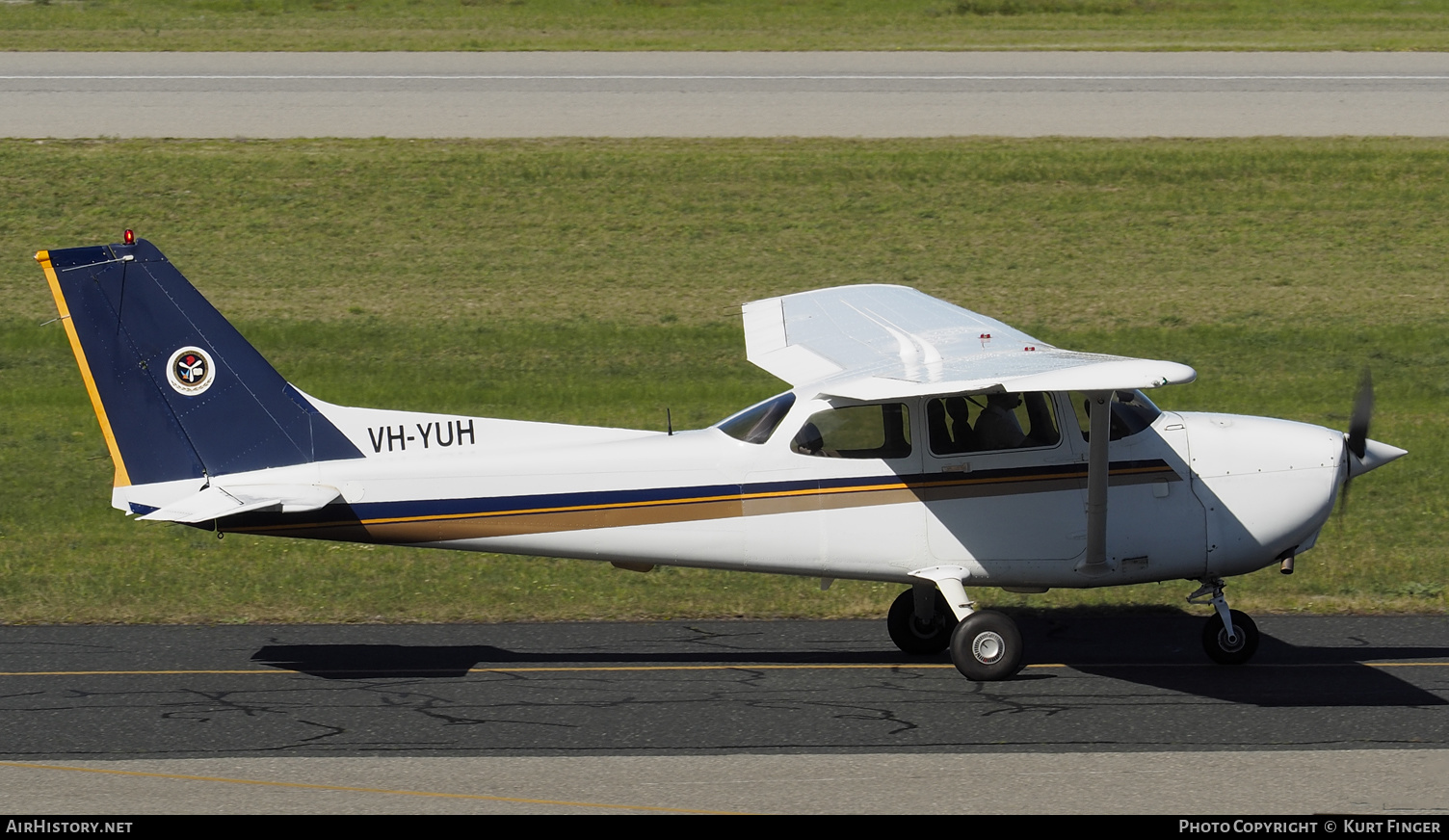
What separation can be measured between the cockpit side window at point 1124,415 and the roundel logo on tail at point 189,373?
5.61m

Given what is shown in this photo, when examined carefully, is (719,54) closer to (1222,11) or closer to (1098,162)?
(1098,162)

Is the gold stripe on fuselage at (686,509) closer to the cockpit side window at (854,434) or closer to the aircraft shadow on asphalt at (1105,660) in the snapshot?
the cockpit side window at (854,434)

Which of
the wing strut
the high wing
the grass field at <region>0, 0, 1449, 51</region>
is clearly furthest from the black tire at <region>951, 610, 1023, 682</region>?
the grass field at <region>0, 0, 1449, 51</region>

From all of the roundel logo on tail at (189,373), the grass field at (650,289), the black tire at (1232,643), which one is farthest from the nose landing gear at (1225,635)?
the roundel logo on tail at (189,373)

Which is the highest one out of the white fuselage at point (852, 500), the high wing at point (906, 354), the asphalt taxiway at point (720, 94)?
the asphalt taxiway at point (720, 94)

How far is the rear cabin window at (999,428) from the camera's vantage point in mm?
10016

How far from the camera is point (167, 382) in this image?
10.1 m

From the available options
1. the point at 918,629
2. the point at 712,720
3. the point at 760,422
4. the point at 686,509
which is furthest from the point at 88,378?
the point at 918,629

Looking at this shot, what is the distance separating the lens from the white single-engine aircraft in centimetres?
1001

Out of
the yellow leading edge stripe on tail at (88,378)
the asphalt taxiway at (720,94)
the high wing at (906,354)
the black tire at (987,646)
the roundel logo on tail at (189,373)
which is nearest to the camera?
the high wing at (906,354)

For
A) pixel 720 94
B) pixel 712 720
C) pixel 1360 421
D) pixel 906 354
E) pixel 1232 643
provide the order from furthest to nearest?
1. pixel 720 94
2. pixel 906 354
3. pixel 1232 643
4. pixel 1360 421
5. pixel 712 720

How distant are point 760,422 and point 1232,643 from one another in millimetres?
3485

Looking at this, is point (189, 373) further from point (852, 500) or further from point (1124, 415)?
point (1124, 415)

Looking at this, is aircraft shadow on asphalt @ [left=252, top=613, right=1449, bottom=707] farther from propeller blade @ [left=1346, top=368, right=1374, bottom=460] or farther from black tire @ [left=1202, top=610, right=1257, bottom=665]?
propeller blade @ [left=1346, top=368, right=1374, bottom=460]
